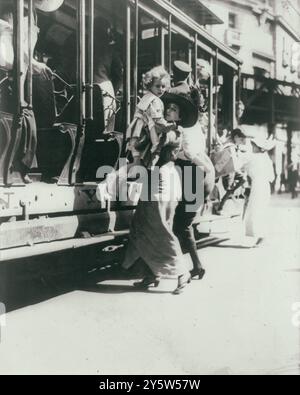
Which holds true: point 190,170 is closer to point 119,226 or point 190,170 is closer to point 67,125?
point 119,226

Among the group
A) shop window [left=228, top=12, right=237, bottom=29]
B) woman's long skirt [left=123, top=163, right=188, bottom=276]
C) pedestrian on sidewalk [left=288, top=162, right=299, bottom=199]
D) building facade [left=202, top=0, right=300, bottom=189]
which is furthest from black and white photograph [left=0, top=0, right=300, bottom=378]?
pedestrian on sidewalk [left=288, top=162, right=299, bottom=199]

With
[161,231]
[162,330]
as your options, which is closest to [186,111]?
[161,231]

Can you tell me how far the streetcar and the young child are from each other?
0.39m

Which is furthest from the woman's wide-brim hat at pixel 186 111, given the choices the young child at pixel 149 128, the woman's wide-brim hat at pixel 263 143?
the woman's wide-brim hat at pixel 263 143

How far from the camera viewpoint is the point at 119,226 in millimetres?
4801

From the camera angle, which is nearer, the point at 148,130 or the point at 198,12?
the point at 148,130

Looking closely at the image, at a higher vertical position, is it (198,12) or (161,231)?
(198,12)

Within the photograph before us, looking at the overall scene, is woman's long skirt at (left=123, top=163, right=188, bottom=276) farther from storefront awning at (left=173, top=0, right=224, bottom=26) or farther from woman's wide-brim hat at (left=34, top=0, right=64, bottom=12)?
storefront awning at (left=173, top=0, right=224, bottom=26)

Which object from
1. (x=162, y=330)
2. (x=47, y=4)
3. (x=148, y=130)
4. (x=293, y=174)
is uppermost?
(x=47, y=4)

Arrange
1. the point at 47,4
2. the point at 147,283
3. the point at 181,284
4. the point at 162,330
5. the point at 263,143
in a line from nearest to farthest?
the point at 162,330 → the point at 181,284 → the point at 147,283 → the point at 47,4 → the point at 263,143

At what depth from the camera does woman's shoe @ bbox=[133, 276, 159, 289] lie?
4523 mm

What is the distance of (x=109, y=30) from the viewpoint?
19.8ft

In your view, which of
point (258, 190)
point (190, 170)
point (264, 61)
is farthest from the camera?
point (264, 61)

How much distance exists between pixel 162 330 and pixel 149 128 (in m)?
1.64
